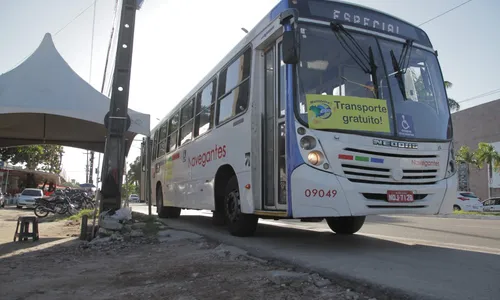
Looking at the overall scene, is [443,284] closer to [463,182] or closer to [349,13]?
[349,13]

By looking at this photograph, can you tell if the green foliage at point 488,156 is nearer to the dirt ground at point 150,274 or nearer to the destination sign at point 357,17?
the destination sign at point 357,17

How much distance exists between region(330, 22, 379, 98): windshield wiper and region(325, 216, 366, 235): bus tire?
286 cm

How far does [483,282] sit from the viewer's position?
3797 mm

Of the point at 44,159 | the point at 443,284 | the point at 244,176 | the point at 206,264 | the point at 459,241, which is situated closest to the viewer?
the point at 443,284

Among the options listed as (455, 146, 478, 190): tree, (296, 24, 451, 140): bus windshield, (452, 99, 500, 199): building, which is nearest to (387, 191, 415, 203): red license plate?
(296, 24, 451, 140): bus windshield

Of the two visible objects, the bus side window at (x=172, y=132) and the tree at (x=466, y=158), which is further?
the tree at (x=466, y=158)

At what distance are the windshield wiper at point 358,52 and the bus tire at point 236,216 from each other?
281cm

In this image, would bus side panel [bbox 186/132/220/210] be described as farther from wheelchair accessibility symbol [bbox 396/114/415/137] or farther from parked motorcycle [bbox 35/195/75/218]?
parked motorcycle [bbox 35/195/75/218]

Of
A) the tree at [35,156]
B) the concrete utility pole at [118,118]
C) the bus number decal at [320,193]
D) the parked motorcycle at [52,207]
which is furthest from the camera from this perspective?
the tree at [35,156]

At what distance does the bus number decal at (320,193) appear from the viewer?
523cm

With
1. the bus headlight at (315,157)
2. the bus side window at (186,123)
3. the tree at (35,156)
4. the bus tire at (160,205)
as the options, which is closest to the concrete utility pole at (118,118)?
the bus side window at (186,123)

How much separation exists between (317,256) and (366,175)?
1.26 meters

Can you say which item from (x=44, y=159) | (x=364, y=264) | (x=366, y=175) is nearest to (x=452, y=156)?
(x=366, y=175)

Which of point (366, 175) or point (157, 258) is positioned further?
point (157, 258)
